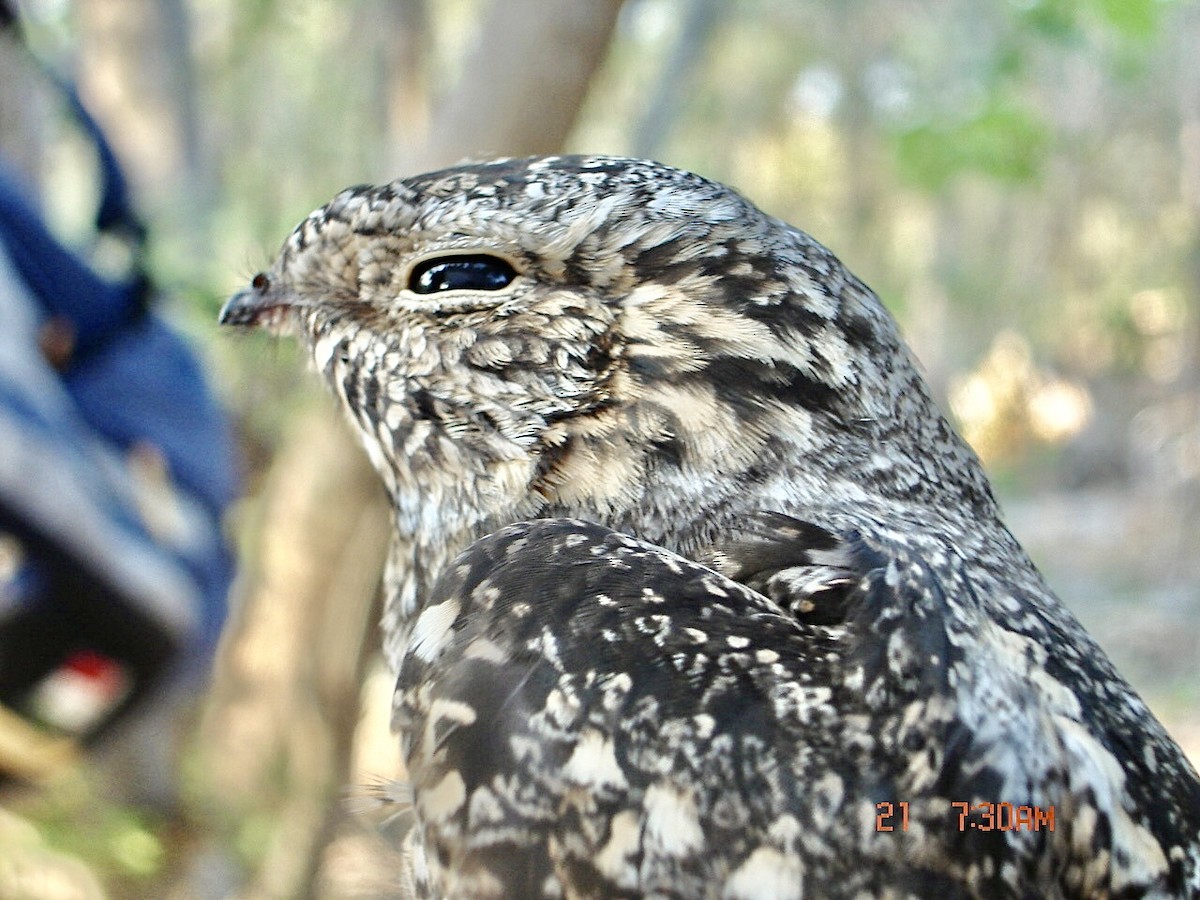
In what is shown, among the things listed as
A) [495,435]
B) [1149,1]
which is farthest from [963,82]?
[495,435]

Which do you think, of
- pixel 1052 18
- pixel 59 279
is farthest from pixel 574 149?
pixel 59 279

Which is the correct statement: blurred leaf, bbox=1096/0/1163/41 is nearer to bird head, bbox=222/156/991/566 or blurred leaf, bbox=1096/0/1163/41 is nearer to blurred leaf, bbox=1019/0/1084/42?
blurred leaf, bbox=1019/0/1084/42

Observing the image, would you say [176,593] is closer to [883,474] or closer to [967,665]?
[883,474]

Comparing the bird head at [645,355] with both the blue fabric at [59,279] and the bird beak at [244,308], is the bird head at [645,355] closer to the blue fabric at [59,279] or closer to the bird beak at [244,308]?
the bird beak at [244,308]
